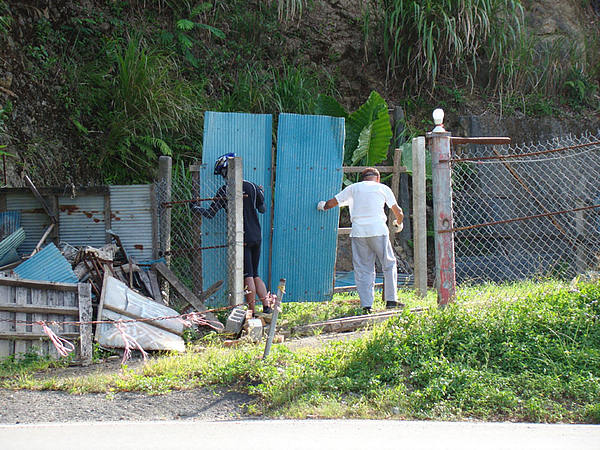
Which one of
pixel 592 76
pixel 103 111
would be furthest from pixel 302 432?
pixel 592 76

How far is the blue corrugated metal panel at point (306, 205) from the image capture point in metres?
7.91

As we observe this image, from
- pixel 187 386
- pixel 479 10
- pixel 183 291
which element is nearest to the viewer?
pixel 187 386

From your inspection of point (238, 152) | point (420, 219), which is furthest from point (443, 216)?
point (238, 152)

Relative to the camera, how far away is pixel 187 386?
195 inches

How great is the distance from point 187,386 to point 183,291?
236 centimetres

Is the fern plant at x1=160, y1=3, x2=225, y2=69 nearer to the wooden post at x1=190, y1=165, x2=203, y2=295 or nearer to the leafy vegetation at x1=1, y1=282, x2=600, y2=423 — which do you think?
→ the wooden post at x1=190, y1=165, x2=203, y2=295

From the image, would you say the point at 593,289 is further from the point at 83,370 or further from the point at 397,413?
the point at 83,370

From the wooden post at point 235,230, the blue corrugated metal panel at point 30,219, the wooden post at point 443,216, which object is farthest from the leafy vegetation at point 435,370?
the blue corrugated metal panel at point 30,219

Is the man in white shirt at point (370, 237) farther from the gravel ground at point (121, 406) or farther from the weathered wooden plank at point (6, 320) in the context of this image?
the weathered wooden plank at point (6, 320)

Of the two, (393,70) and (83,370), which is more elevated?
(393,70)

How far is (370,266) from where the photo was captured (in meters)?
7.41

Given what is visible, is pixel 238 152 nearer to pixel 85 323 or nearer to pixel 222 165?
pixel 222 165

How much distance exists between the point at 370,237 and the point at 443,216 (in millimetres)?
1746

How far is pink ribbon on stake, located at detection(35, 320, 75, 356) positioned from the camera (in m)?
5.57
